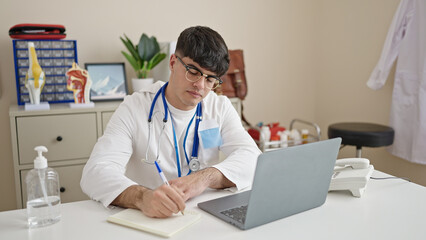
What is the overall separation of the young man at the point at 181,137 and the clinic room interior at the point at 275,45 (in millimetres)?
1429

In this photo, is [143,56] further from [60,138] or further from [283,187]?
[283,187]

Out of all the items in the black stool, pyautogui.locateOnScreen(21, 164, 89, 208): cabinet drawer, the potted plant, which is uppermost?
the potted plant

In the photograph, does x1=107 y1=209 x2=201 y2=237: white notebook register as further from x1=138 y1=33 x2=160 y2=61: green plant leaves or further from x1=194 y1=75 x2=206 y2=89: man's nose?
x1=138 y1=33 x2=160 y2=61: green plant leaves

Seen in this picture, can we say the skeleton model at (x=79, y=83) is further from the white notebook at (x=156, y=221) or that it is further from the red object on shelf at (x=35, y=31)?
the white notebook at (x=156, y=221)

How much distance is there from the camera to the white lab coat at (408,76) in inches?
108

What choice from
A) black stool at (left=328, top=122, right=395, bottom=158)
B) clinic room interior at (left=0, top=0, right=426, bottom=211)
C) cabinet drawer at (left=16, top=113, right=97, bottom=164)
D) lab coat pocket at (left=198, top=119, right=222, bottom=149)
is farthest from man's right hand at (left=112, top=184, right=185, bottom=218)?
clinic room interior at (left=0, top=0, right=426, bottom=211)

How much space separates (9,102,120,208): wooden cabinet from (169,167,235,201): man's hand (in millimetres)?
1316

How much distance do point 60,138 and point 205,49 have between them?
134 centimetres

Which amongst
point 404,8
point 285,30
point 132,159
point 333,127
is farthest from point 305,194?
point 285,30

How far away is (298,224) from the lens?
1.20 m

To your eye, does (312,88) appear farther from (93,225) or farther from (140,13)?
(93,225)

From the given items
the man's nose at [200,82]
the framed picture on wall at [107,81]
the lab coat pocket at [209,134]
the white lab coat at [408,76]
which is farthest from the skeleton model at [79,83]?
the white lab coat at [408,76]

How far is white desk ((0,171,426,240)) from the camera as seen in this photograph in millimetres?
1121

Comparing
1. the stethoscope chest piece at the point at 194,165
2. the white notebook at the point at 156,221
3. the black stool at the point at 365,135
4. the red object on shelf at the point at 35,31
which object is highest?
the red object on shelf at the point at 35,31
